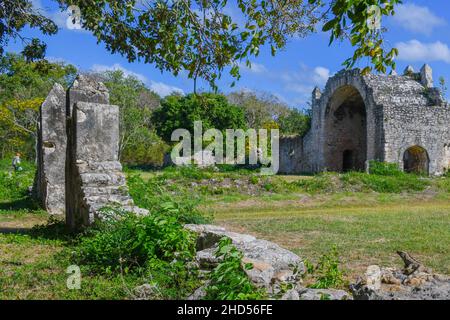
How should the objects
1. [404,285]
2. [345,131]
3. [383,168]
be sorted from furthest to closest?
[345,131] < [383,168] < [404,285]

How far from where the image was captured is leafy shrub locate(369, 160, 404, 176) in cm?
2080

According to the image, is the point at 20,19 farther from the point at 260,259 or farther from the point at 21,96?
the point at 21,96

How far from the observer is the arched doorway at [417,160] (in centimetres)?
2272

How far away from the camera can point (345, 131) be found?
27641mm

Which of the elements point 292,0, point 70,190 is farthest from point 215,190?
point 292,0

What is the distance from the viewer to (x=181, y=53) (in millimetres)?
7094

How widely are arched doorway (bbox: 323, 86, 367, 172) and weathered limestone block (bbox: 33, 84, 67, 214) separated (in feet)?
57.3

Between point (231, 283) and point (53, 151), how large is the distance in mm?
9016

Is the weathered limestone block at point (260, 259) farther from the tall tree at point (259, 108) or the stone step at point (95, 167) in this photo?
the tall tree at point (259, 108)

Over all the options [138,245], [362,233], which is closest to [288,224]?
[362,233]

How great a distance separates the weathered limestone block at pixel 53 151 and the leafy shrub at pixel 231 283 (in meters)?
8.19

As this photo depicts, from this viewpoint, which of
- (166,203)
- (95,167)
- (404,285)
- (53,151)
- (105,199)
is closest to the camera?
(404,285)
